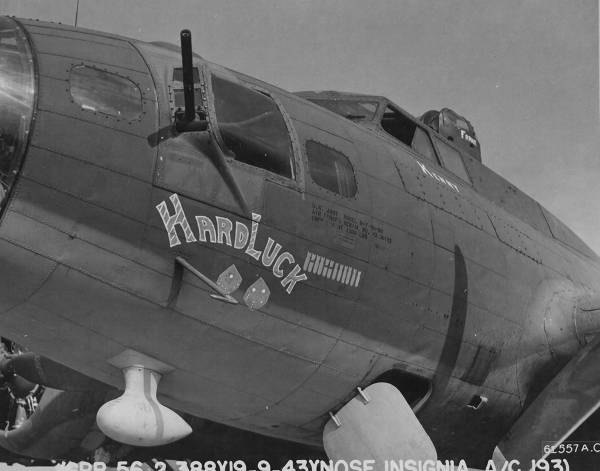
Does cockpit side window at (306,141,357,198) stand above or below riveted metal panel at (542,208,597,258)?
below

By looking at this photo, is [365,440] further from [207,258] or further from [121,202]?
[121,202]

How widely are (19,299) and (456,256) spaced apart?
158 inches

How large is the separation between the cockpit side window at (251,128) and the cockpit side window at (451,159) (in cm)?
331

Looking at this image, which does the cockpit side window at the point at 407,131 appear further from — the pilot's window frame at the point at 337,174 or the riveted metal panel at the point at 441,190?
the pilot's window frame at the point at 337,174

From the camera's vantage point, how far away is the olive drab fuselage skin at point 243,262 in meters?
5.11

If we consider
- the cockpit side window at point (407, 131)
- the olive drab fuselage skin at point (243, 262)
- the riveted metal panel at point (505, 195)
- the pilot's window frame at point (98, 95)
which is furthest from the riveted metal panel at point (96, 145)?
the riveted metal panel at point (505, 195)

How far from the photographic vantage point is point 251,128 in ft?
19.9

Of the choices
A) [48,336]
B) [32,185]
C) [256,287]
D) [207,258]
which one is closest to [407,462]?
[256,287]

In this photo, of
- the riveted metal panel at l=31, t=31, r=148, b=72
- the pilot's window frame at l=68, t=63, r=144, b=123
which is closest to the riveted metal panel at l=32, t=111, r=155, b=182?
the pilot's window frame at l=68, t=63, r=144, b=123

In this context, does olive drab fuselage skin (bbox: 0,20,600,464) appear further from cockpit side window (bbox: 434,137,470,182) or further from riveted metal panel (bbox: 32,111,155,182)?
cockpit side window (bbox: 434,137,470,182)

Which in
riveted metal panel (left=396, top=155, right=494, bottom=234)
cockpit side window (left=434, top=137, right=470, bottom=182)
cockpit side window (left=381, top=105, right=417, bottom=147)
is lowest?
riveted metal panel (left=396, top=155, right=494, bottom=234)

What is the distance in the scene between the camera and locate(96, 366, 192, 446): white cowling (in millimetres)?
5141

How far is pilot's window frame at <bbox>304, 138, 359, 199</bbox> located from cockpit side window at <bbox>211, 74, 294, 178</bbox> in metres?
0.20

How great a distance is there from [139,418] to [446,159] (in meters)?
5.34
